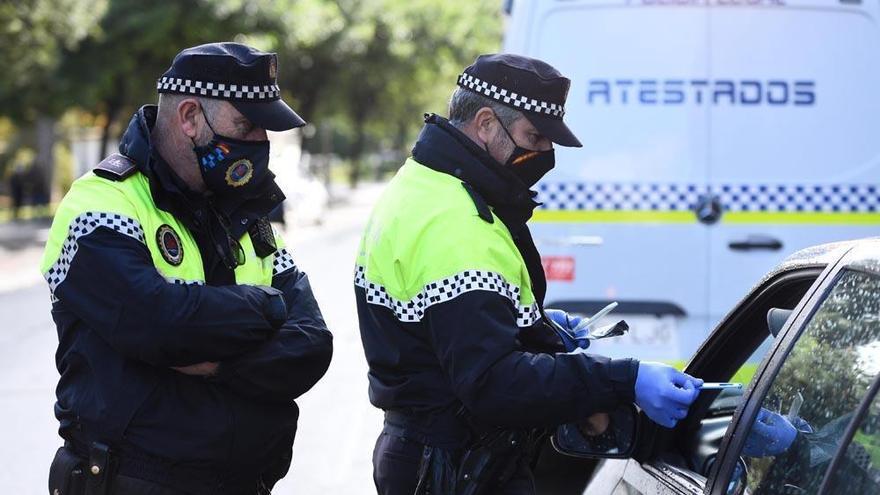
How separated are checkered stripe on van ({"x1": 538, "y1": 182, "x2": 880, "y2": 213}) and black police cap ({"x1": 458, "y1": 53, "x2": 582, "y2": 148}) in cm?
266

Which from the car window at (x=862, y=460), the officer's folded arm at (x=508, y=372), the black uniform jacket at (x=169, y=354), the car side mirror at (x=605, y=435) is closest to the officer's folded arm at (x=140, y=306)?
the black uniform jacket at (x=169, y=354)

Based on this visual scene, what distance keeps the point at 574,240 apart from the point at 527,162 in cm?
268

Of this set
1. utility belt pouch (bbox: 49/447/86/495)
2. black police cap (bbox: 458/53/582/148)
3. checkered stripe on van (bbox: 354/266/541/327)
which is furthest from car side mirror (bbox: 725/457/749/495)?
utility belt pouch (bbox: 49/447/86/495)

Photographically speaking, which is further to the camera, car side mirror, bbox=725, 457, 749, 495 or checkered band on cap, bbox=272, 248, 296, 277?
checkered band on cap, bbox=272, 248, 296, 277

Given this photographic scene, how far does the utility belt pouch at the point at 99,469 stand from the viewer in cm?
281

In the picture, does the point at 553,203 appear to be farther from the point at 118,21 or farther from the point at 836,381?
the point at 118,21

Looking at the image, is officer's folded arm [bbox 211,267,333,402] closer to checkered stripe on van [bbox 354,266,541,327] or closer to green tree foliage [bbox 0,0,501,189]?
checkered stripe on van [bbox 354,266,541,327]

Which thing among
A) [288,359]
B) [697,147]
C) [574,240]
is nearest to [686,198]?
[697,147]

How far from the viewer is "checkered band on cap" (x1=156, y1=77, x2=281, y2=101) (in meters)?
3.01

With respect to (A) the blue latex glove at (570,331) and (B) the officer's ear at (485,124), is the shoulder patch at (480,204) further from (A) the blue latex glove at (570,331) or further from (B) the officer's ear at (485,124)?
(A) the blue latex glove at (570,331)

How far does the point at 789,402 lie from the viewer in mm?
2416

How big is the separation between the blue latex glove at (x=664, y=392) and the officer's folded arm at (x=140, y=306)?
0.91 metres

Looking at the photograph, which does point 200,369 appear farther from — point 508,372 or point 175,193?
point 508,372

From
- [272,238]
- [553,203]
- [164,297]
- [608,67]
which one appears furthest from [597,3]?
[164,297]
